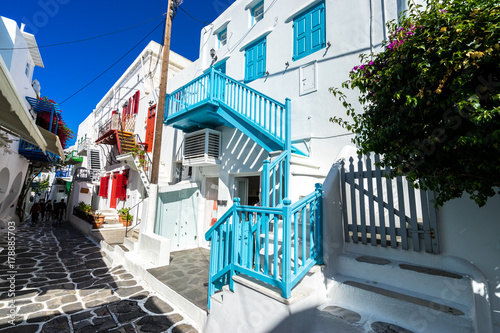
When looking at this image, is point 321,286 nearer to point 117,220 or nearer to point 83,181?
point 117,220

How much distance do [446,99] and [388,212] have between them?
176cm

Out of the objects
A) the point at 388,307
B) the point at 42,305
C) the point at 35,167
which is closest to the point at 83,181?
the point at 35,167

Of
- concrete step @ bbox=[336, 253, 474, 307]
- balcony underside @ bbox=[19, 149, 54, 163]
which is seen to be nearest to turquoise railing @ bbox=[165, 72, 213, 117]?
concrete step @ bbox=[336, 253, 474, 307]

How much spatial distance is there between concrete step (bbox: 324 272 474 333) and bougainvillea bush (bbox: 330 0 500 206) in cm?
105

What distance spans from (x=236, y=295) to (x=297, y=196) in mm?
2575

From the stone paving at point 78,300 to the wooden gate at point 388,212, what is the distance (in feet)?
10.4

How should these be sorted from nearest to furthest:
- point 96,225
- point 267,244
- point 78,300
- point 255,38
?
1. point 267,244
2. point 78,300
3. point 255,38
4. point 96,225

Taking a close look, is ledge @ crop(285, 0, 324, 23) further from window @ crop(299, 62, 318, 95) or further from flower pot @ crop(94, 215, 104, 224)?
flower pot @ crop(94, 215, 104, 224)

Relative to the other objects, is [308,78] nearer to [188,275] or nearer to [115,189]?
[188,275]

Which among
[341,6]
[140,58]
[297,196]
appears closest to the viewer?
[297,196]

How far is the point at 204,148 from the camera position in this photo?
24.9 feet

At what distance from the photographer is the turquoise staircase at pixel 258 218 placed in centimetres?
267

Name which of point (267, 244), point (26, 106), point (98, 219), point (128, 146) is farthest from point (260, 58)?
point (98, 219)

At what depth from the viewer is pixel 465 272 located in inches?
93.4
